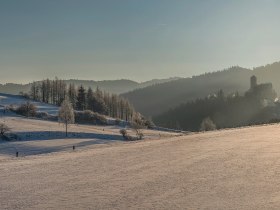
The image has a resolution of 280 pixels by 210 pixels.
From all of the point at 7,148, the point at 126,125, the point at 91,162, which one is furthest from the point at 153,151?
the point at 126,125

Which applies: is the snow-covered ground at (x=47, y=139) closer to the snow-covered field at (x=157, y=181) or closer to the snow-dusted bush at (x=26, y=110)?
the snow-dusted bush at (x=26, y=110)

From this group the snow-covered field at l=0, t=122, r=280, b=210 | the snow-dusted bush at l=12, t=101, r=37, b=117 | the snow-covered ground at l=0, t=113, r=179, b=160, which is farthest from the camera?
the snow-dusted bush at l=12, t=101, r=37, b=117

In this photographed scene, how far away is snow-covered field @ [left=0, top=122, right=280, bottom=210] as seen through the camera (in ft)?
47.8

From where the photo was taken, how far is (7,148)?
78.9m

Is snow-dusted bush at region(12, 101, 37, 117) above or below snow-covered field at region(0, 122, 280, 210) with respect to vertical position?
above

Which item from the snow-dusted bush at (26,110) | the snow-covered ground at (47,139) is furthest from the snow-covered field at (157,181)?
the snow-dusted bush at (26,110)

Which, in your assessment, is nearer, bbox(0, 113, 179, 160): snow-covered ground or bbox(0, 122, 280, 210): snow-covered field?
bbox(0, 122, 280, 210): snow-covered field

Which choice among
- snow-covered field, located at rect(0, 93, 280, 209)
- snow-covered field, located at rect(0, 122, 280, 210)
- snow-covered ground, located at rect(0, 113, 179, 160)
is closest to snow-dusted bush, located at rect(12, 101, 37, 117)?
snow-covered ground, located at rect(0, 113, 179, 160)

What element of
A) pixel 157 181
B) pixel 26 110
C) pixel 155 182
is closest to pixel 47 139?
pixel 26 110

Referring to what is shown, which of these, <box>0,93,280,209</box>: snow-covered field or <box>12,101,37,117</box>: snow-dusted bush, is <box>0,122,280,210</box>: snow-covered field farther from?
<box>12,101,37,117</box>: snow-dusted bush

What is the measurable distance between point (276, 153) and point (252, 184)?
313 inches

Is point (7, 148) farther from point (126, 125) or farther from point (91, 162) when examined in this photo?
point (126, 125)

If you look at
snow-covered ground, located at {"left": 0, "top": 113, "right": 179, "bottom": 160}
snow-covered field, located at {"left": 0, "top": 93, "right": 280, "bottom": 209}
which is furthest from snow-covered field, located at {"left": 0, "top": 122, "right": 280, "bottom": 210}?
snow-covered ground, located at {"left": 0, "top": 113, "right": 179, "bottom": 160}

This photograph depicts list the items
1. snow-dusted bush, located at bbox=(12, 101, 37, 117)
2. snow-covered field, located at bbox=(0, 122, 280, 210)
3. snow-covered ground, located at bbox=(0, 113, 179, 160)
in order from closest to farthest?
snow-covered field, located at bbox=(0, 122, 280, 210), snow-covered ground, located at bbox=(0, 113, 179, 160), snow-dusted bush, located at bbox=(12, 101, 37, 117)
